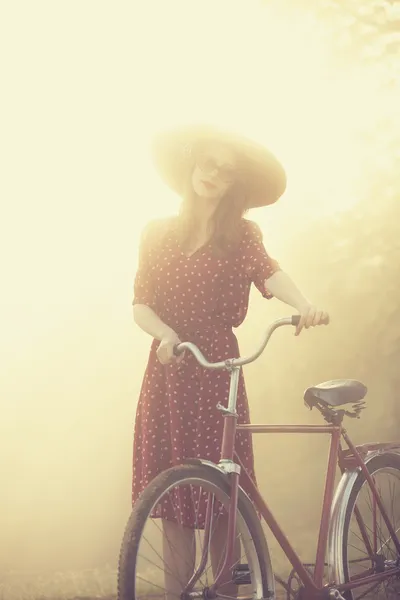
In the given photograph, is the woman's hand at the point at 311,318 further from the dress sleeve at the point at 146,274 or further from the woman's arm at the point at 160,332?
the dress sleeve at the point at 146,274

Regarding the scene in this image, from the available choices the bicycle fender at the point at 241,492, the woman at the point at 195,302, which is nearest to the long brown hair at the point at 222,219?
the woman at the point at 195,302

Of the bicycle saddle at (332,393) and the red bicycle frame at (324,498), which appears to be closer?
the red bicycle frame at (324,498)

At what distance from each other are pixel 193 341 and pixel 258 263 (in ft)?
0.82

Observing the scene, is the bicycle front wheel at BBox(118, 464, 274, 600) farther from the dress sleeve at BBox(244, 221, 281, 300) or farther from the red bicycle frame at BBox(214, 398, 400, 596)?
the dress sleeve at BBox(244, 221, 281, 300)

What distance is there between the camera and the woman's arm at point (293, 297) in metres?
1.91

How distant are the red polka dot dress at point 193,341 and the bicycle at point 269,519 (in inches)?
5.4

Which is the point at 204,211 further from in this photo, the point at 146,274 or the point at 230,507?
the point at 230,507

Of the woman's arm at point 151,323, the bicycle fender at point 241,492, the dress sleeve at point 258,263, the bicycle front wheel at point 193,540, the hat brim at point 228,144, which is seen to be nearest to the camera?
the bicycle front wheel at point 193,540

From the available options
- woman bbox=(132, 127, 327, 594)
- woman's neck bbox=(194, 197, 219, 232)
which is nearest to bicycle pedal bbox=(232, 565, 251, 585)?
woman bbox=(132, 127, 327, 594)

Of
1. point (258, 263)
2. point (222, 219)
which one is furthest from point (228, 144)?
point (258, 263)

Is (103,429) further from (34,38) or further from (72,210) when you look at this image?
(34,38)

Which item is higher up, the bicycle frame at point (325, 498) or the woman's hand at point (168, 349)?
the woman's hand at point (168, 349)

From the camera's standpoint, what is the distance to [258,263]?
213 centimetres

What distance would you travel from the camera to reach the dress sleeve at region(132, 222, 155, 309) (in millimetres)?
2123
